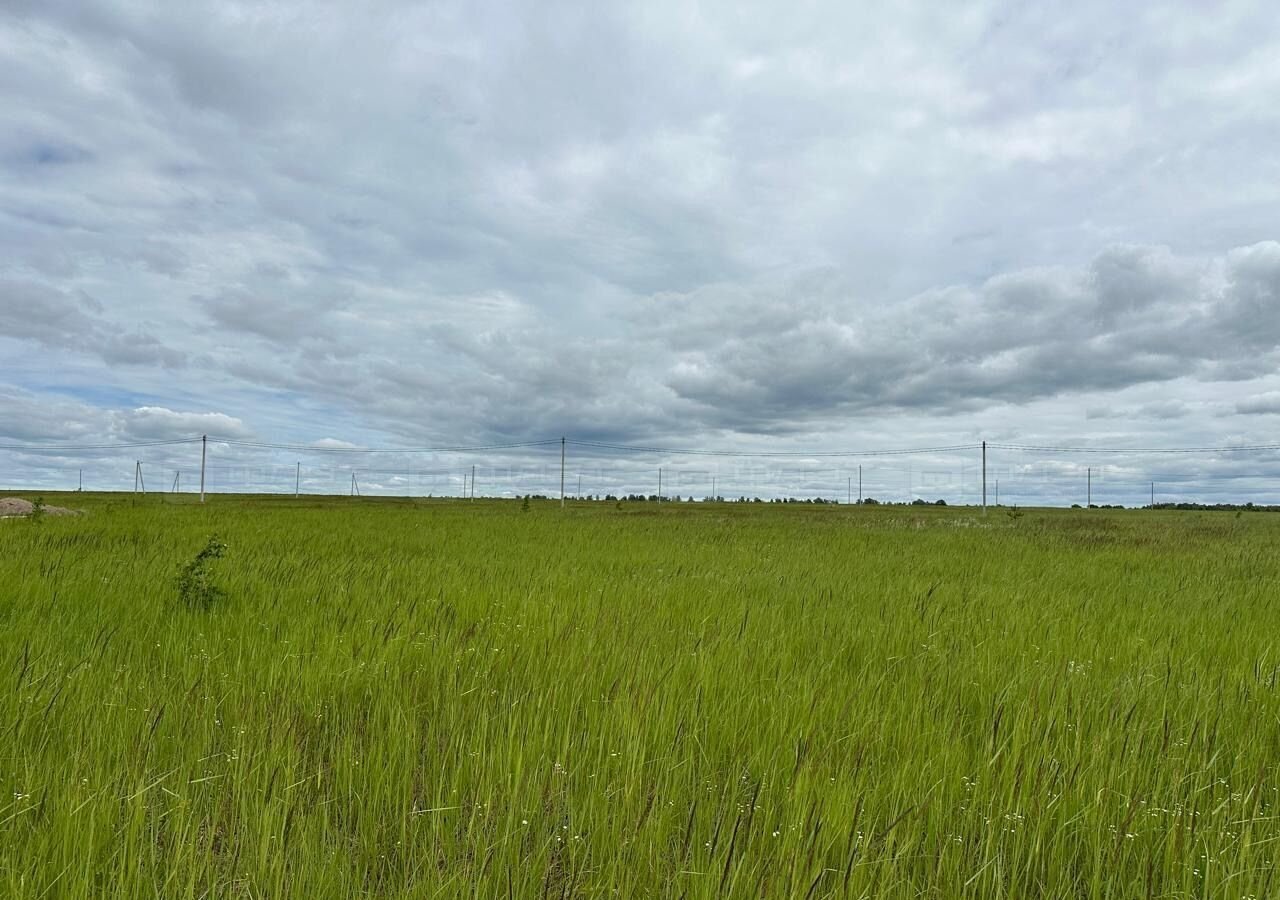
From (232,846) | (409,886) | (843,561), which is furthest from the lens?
(843,561)

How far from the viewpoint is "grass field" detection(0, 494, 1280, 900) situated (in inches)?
73.6

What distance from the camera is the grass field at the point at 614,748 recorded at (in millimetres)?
1870

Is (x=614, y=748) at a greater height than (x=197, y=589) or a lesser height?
lesser

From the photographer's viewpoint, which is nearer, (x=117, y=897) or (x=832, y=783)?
(x=117, y=897)

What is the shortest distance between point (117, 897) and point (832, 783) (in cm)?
222

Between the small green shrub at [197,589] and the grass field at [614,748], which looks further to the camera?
the small green shrub at [197,589]

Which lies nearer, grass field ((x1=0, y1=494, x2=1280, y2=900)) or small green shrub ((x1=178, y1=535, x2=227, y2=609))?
grass field ((x1=0, y1=494, x2=1280, y2=900))

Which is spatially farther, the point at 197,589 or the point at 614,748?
the point at 197,589

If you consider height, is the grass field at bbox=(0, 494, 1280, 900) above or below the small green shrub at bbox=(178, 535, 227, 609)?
below

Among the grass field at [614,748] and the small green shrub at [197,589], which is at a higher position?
the small green shrub at [197,589]

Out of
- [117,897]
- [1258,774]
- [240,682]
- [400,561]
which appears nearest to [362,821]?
[117,897]

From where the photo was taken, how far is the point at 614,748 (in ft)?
8.75

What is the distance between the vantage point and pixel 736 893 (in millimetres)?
1741

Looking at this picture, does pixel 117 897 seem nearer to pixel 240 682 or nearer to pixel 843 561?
pixel 240 682
